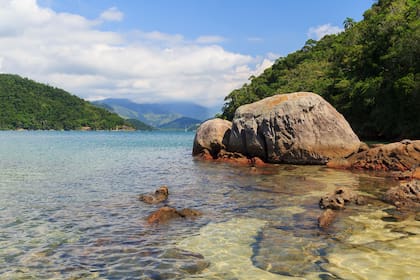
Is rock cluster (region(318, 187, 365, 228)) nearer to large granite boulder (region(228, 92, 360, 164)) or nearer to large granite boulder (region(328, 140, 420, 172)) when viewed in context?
large granite boulder (region(328, 140, 420, 172))

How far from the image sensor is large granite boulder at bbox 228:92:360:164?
21.3 metres

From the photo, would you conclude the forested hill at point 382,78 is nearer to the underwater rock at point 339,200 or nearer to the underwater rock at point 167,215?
the underwater rock at point 339,200

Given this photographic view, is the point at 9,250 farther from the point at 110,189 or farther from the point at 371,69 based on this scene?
the point at 371,69

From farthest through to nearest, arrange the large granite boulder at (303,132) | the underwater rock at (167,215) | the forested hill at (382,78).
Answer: the forested hill at (382,78) < the large granite boulder at (303,132) < the underwater rock at (167,215)

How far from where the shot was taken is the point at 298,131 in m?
21.3

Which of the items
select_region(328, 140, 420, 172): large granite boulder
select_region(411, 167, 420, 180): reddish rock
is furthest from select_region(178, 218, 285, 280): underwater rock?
select_region(328, 140, 420, 172): large granite boulder

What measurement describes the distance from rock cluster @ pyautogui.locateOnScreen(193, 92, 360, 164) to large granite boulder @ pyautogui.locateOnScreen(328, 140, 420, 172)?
1067 millimetres

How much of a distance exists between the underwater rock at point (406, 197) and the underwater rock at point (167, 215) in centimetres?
600

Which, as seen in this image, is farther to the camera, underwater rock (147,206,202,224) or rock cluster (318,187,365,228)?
rock cluster (318,187,365,228)

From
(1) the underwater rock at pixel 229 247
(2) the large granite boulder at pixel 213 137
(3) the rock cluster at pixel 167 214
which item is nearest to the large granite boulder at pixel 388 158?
(2) the large granite boulder at pixel 213 137

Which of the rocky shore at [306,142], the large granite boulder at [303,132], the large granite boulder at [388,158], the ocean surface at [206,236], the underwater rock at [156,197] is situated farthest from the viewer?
the large granite boulder at [303,132]

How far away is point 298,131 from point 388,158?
493 centimetres

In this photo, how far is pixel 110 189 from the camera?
14875 millimetres

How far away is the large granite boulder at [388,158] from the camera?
1800 cm
